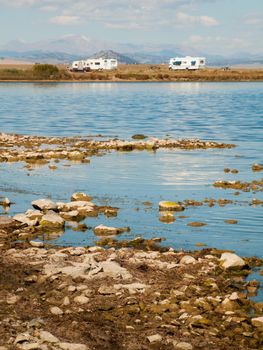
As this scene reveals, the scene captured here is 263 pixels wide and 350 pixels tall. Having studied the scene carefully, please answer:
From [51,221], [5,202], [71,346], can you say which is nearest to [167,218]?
[51,221]

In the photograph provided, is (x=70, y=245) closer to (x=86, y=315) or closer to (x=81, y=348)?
(x=86, y=315)

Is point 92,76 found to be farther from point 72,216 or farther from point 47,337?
point 47,337

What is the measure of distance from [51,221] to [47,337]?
9.20 m

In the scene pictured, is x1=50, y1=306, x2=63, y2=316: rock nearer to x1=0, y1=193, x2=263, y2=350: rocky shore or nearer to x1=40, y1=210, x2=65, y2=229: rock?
x1=0, y1=193, x2=263, y2=350: rocky shore

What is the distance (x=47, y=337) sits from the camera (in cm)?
1174

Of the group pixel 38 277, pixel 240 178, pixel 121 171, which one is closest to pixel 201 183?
pixel 240 178

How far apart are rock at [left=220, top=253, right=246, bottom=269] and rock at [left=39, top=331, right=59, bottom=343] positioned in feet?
18.7

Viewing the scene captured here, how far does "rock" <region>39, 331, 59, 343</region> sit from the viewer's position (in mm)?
11648

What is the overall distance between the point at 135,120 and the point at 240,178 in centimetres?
3857

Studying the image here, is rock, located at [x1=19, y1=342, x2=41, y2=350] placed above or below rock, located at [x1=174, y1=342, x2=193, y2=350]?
above

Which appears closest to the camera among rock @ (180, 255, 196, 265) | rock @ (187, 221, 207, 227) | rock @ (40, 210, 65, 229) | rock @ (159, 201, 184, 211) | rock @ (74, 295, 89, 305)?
rock @ (74, 295, 89, 305)

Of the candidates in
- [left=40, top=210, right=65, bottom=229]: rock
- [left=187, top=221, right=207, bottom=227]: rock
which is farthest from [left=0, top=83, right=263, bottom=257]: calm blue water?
[left=40, top=210, right=65, bottom=229]: rock

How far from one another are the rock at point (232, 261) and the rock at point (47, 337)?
571 centimetres

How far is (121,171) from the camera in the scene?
32.4m
